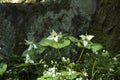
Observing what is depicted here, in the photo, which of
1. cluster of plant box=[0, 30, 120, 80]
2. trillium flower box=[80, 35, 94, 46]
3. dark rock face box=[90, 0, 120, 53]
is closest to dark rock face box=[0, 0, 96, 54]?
dark rock face box=[90, 0, 120, 53]

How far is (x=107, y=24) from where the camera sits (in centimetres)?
427

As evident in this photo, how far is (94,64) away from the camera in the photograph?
3.37m

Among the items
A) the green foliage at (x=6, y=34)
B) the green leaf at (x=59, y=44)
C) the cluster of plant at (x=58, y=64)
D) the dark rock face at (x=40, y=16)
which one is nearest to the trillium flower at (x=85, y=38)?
the cluster of plant at (x=58, y=64)

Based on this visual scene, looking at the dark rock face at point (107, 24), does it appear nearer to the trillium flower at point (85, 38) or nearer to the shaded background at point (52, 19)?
the shaded background at point (52, 19)

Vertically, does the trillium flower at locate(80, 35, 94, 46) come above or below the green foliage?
below

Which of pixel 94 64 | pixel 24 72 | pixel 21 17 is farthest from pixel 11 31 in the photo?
pixel 94 64

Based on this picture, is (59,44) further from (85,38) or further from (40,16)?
(40,16)

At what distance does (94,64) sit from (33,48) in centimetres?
53

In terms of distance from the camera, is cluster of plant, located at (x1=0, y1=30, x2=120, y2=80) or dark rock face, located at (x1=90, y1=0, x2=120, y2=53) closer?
cluster of plant, located at (x1=0, y1=30, x2=120, y2=80)

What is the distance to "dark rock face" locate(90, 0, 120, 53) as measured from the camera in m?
4.27

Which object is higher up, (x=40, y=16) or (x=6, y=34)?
(x=40, y=16)

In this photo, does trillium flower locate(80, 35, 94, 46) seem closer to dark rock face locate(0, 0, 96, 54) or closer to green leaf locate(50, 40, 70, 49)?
green leaf locate(50, 40, 70, 49)

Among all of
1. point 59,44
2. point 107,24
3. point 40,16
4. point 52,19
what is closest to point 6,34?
point 40,16

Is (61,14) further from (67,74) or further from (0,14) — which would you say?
(67,74)
